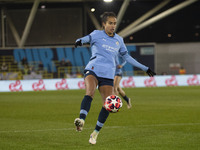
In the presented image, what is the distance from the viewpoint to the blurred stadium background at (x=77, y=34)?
134ft

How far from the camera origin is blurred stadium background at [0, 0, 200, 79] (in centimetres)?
4094

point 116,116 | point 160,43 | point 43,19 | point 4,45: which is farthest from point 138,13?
point 116,116

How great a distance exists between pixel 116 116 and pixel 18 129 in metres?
3.75

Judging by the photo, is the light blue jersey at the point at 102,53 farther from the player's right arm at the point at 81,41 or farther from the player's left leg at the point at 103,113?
the player's left leg at the point at 103,113

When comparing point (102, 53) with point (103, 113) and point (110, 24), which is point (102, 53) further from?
point (103, 113)

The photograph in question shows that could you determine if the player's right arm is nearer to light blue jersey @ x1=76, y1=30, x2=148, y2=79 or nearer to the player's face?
light blue jersey @ x1=76, y1=30, x2=148, y2=79

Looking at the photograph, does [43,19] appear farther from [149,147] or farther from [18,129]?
[149,147]

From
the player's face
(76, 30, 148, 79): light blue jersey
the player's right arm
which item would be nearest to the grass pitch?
(76, 30, 148, 79): light blue jersey

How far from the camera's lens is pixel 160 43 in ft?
168

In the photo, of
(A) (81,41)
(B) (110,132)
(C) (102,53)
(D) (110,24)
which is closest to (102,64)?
(C) (102,53)

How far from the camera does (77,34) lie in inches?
1832

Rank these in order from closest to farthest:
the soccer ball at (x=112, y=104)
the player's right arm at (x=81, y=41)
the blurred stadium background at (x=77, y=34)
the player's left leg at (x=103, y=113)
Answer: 1. the soccer ball at (x=112, y=104)
2. the player's right arm at (x=81, y=41)
3. the player's left leg at (x=103, y=113)
4. the blurred stadium background at (x=77, y=34)

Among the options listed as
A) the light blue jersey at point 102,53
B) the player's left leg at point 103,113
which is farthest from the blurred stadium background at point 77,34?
the player's left leg at point 103,113

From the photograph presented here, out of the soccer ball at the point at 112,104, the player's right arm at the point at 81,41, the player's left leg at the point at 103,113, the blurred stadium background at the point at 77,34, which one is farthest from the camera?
the blurred stadium background at the point at 77,34
